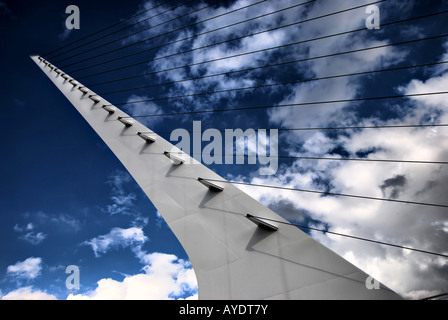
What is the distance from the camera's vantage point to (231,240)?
4055 millimetres

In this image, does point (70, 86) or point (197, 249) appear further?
point (70, 86)

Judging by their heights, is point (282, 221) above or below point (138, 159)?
below

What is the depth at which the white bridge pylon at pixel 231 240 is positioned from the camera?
315cm

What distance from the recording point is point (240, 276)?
3.60 meters

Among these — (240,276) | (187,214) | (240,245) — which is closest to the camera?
(240,276)

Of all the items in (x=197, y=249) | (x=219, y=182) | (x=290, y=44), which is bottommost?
(x=197, y=249)

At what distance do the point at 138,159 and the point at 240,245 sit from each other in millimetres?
3519

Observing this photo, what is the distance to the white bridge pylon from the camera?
3148 millimetres

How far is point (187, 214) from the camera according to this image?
4.69 m
